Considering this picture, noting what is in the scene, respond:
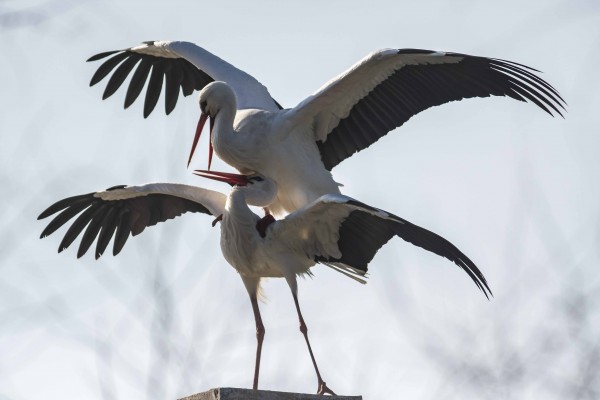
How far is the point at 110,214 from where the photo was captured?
45.3 feet

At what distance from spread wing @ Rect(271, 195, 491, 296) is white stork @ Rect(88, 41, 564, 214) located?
83 centimetres

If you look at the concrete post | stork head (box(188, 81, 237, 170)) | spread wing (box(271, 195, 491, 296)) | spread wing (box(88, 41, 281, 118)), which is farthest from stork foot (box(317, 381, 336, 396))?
spread wing (box(88, 41, 281, 118))

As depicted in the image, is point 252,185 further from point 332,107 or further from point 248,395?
point 248,395

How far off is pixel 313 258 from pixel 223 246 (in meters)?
0.68

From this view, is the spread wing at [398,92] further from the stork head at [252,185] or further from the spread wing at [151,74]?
the spread wing at [151,74]

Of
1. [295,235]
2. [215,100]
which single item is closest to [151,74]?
[215,100]

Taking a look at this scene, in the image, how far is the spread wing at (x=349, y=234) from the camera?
1086 cm

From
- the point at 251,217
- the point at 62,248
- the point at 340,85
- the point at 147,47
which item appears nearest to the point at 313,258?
the point at 251,217

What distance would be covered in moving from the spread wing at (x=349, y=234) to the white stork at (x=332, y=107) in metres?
0.83

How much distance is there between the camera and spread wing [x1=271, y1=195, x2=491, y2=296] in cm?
1086

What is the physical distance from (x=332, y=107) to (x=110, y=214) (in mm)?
2175

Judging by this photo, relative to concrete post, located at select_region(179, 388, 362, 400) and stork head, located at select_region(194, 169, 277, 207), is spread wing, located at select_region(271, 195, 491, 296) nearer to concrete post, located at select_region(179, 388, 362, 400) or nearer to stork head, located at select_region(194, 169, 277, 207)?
stork head, located at select_region(194, 169, 277, 207)

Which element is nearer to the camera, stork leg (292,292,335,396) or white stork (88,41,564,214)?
stork leg (292,292,335,396)

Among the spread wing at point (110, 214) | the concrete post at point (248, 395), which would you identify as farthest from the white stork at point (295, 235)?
the concrete post at point (248, 395)
